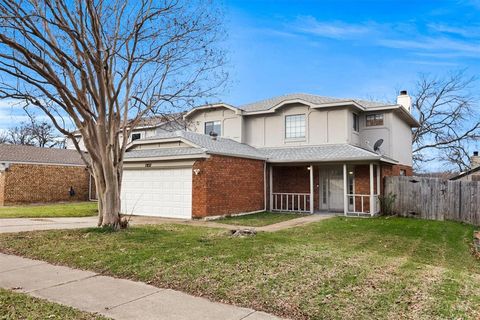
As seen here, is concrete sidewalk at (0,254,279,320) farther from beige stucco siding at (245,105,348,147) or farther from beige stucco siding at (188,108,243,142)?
beige stucco siding at (188,108,243,142)

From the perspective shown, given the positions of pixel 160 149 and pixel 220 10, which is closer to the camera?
pixel 220 10

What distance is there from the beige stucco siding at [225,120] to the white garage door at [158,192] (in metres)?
4.97

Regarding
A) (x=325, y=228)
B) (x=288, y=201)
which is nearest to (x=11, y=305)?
(x=325, y=228)

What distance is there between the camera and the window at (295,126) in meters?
19.5

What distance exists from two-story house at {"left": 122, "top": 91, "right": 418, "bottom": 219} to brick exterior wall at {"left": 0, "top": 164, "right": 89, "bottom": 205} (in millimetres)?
9158

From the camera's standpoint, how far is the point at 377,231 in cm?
1173

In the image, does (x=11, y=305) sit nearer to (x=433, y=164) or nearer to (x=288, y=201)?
(x=288, y=201)

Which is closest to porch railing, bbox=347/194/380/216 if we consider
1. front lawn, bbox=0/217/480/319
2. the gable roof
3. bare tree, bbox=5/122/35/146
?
the gable roof

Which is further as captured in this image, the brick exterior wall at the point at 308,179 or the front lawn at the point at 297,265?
the brick exterior wall at the point at 308,179

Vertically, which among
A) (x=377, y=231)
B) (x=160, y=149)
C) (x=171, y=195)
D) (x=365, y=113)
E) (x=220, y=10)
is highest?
(x=220, y=10)

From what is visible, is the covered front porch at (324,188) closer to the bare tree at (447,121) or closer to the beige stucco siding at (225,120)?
the beige stucco siding at (225,120)

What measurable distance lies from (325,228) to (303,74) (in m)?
11.3

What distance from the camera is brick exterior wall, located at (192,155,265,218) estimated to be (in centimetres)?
1448

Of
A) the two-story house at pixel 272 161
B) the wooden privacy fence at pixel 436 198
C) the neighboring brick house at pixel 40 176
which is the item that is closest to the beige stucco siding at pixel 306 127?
the two-story house at pixel 272 161
